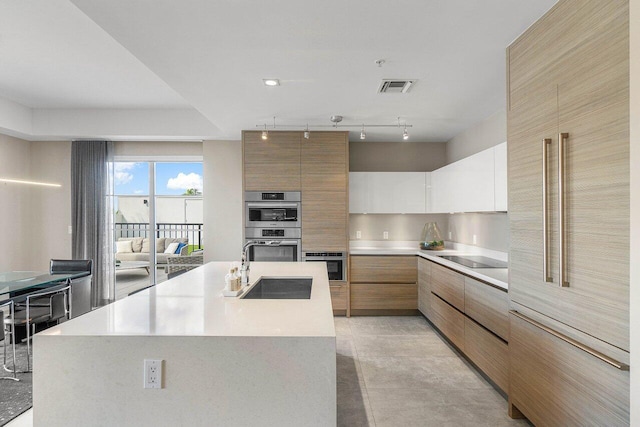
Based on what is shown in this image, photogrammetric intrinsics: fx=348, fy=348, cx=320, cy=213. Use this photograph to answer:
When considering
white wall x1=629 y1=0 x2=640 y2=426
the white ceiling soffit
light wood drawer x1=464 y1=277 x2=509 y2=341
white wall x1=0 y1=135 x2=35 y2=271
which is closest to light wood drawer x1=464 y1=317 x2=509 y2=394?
light wood drawer x1=464 y1=277 x2=509 y2=341

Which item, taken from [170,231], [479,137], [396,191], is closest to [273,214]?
[396,191]

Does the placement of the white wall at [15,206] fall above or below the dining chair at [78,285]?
above

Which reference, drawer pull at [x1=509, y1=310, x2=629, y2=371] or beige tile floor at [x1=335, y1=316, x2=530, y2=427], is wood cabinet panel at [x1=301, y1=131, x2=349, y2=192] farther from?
drawer pull at [x1=509, y1=310, x2=629, y2=371]

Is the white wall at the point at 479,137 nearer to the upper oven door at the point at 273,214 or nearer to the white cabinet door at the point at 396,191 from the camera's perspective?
the white cabinet door at the point at 396,191

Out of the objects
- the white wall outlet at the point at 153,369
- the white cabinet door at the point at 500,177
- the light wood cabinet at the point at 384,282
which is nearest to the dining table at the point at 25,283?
the white wall outlet at the point at 153,369

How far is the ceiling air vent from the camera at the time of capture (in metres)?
2.88

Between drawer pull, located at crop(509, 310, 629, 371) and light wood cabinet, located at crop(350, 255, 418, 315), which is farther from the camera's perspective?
light wood cabinet, located at crop(350, 255, 418, 315)

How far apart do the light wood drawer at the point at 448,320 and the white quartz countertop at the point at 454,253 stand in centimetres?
43

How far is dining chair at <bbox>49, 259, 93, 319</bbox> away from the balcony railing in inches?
60.3

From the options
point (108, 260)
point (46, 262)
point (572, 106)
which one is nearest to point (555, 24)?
point (572, 106)

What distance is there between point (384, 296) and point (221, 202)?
274 cm

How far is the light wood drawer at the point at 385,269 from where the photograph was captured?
456 cm

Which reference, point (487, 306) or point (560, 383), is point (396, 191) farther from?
point (560, 383)

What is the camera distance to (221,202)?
5.26m
